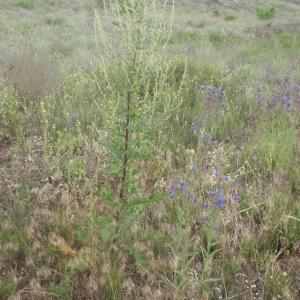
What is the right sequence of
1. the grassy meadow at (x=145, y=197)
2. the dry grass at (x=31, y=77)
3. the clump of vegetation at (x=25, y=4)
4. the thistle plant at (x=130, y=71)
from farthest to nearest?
1. the clump of vegetation at (x=25, y=4)
2. the dry grass at (x=31, y=77)
3. the thistle plant at (x=130, y=71)
4. the grassy meadow at (x=145, y=197)

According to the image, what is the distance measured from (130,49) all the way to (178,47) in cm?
633

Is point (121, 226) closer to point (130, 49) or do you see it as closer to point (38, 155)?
point (130, 49)

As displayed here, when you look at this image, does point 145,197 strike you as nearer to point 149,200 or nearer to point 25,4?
point 149,200

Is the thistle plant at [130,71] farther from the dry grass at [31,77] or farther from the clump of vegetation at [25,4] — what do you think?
the clump of vegetation at [25,4]

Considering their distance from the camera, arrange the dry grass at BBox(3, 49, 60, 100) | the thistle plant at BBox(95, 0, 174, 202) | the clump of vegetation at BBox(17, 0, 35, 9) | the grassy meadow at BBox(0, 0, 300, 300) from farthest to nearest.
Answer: the clump of vegetation at BBox(17, 0, 35, 9), the dry grass at BBox(3, 49, 60, 100), the thistle plant at BBox(95, 0, 174, 202), the grassy meadow at BBox(0, 0, 300, 300)

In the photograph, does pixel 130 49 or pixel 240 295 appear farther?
pixel 130 49

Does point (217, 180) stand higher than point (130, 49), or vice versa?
point (130, 49)

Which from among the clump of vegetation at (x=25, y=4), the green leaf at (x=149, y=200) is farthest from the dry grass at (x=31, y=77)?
the clump of vegetation at (x=25, y=4)

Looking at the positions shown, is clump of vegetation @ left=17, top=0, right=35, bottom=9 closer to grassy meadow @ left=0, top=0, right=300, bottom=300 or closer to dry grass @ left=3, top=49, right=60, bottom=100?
dry grass @ left=3, top=49, right=60, bottom=100

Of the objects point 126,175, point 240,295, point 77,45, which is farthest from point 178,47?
point 240,295

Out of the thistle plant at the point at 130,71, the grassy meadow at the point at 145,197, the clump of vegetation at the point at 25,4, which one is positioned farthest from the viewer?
the clump of vegetation at the point at 25,4

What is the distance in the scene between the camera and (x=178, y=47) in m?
8.37

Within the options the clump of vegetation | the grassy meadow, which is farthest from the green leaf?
the clump of vegetation

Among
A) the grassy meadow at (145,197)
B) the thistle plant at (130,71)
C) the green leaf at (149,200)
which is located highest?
the thistle plant at (130,71)
